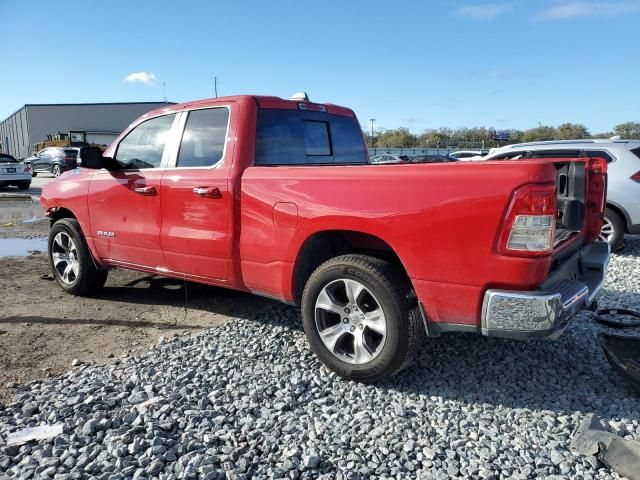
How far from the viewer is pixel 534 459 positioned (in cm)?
253

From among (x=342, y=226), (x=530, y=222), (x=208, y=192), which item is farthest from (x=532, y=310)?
(x=208, y=192)

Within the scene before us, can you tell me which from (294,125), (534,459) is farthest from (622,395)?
(294,125)

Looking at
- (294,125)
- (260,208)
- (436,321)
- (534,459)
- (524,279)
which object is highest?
(294,125)

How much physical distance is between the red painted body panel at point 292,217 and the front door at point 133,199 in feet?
0.05

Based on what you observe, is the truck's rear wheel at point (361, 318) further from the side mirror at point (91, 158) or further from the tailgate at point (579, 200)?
the side mirror at point (91, 158)

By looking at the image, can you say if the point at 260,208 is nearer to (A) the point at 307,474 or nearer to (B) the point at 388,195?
(B) the point at 388,195

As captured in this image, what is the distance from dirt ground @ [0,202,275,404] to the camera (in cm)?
384

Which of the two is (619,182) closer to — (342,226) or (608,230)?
(608,230)

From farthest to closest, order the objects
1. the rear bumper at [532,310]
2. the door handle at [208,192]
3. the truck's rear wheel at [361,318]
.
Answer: the door handle at [208,192] → the truck's rear wheel at [361,318] → the rear bumper at [532,310]

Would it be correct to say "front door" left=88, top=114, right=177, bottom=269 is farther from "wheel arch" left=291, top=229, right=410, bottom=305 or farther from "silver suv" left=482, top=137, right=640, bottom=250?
"silver suv" left=482, top=137, right=640, bottom=250

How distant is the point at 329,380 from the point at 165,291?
9.81 feet

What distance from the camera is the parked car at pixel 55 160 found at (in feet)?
89.7

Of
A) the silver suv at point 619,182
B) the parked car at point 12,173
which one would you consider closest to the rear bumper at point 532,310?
the silver suv at point 619,182

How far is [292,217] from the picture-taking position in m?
3.44
